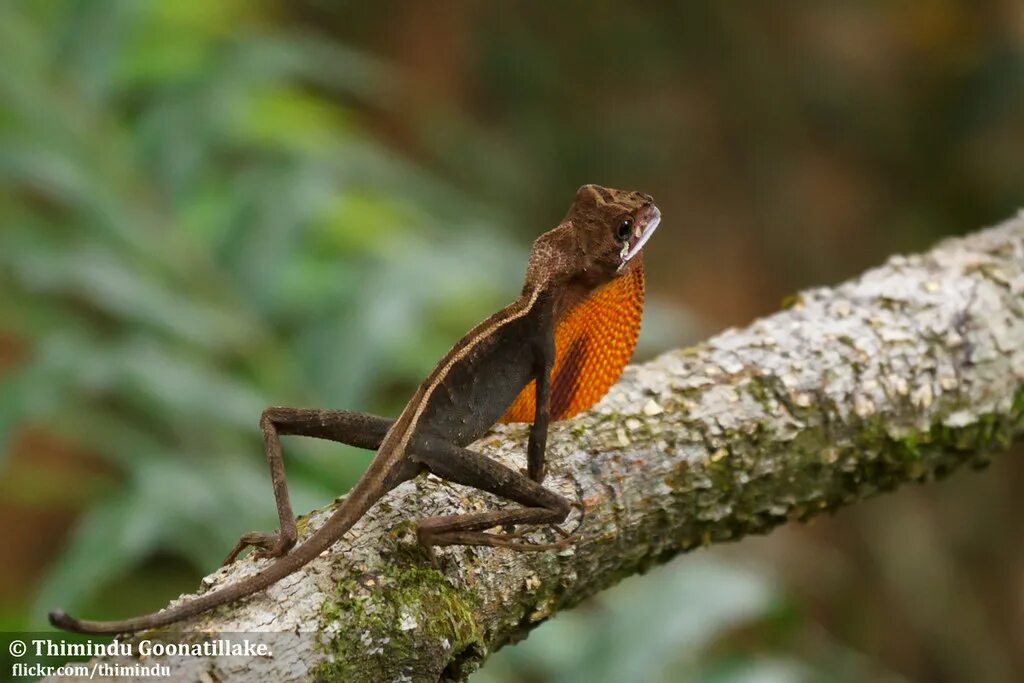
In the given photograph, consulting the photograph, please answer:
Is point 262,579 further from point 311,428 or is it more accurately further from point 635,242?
point 635,242

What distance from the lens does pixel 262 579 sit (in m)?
2.02

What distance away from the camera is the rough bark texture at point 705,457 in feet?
6.68

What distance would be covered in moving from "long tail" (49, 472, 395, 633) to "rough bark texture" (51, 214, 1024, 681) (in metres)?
0.03

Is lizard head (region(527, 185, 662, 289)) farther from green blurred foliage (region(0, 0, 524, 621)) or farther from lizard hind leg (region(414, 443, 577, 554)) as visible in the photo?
green blurred foliage (region(0, 0, 524, 621))

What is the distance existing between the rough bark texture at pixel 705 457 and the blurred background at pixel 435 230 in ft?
3.54

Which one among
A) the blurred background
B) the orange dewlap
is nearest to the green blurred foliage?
the blurred background

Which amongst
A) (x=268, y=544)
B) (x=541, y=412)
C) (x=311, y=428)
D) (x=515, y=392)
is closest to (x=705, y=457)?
(x=541, y=412)

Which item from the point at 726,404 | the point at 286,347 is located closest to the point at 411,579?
the point at 726,404

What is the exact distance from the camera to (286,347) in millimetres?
4555

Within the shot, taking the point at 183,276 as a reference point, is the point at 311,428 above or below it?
below

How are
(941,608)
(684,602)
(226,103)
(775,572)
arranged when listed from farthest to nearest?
(941,608) → (775,572) → (226,103) → (684,602)

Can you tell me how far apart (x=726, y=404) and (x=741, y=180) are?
10168 mm

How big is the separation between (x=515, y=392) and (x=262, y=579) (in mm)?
1015

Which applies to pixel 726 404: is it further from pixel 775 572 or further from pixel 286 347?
pixel 775 572
